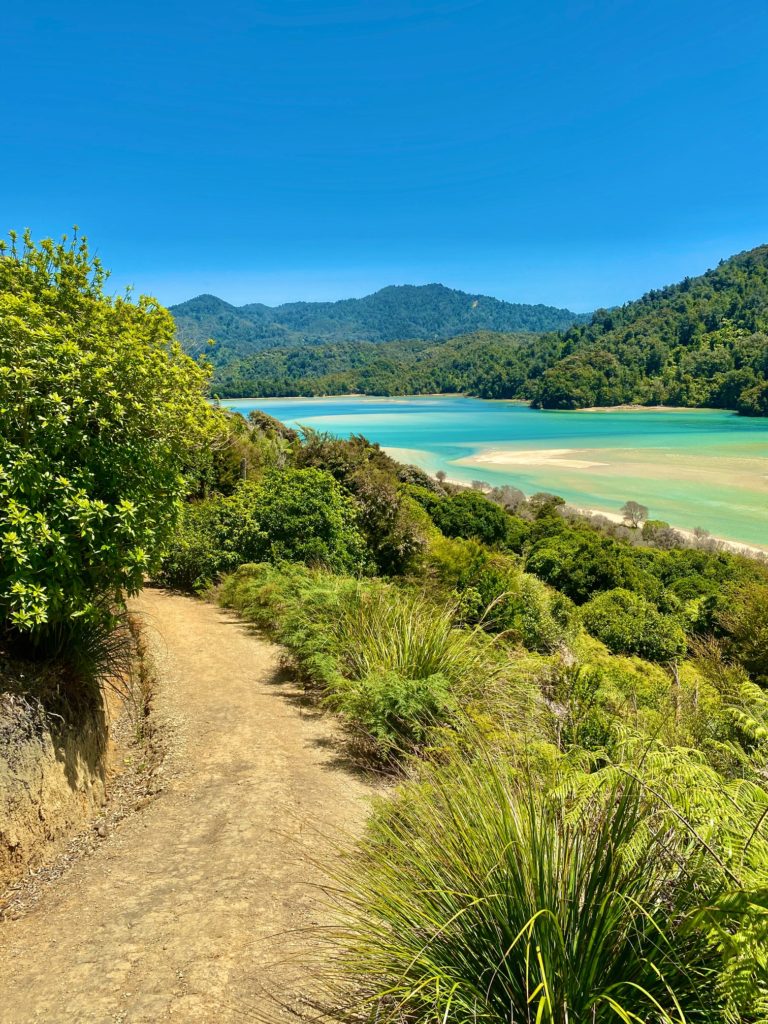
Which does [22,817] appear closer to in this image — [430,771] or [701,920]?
[430,771]

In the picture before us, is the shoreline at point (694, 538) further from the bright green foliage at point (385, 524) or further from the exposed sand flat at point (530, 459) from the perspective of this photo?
the bright green foliage at point (385, 524)

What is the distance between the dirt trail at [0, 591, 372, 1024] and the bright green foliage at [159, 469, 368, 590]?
21.5ft

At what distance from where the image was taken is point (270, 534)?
12734mm

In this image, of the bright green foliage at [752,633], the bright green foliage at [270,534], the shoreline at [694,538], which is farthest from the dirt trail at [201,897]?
the shoreline at [694,538]

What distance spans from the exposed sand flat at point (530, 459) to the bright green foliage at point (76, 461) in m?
56.0

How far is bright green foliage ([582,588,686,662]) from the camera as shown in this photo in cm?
1562

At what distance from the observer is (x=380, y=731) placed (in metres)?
5.16

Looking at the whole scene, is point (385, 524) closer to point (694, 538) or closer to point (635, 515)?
point (694, 538)

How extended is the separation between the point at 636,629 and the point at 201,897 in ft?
48.6

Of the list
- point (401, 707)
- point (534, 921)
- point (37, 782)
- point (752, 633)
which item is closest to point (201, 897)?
point (37, 782)

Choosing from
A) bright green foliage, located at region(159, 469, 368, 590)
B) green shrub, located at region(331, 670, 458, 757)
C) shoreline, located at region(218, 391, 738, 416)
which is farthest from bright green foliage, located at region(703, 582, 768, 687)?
shoreline, located at region(218, 391, 738, 416)

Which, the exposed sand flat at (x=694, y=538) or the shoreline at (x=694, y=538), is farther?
the exposed sand flat at (x=694, y=538)

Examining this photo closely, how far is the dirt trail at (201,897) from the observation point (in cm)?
280

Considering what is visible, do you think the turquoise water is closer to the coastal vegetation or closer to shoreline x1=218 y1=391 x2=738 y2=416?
shoreline x1=218 y1=391 x2=738 y2=416
